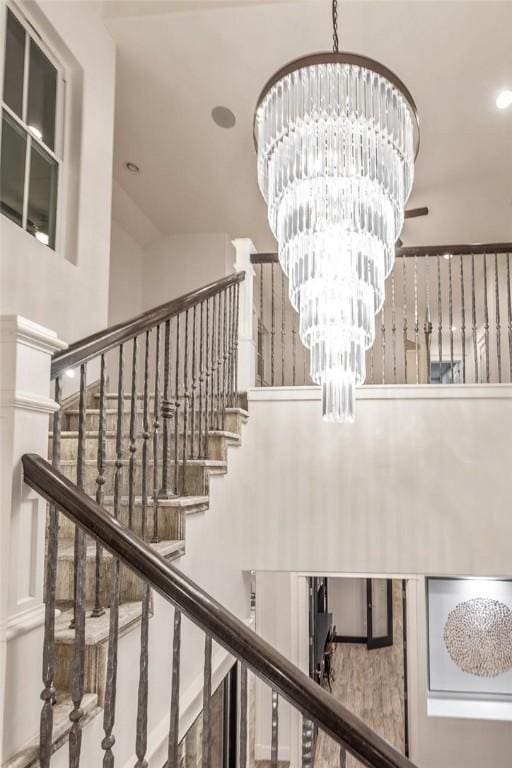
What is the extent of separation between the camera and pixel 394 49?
4.85 m

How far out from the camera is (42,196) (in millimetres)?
3729

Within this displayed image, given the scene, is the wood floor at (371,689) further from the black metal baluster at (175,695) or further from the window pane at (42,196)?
the window pane at (42,196)

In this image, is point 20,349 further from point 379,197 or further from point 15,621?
point 379,197

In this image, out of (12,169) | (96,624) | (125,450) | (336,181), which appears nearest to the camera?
(96,624)

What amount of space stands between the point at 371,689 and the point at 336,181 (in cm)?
834

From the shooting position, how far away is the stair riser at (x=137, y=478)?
9.73ft

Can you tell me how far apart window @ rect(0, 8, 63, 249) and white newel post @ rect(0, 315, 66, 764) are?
2124 millimetres

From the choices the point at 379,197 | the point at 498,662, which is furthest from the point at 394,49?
the point at 498,662

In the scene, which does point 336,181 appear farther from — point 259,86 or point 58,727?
point 259,86

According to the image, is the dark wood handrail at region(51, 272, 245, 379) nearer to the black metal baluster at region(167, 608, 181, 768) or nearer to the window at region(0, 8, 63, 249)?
the black metal baluster at region(167, 608, 181, 768)

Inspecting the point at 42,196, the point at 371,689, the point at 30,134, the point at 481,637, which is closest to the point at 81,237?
the point at 42,196

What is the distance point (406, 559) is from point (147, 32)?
14.6ft

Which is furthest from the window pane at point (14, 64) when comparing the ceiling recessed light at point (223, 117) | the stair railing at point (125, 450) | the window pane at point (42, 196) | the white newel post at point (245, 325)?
the ceiling recessed light at point (223, 117)

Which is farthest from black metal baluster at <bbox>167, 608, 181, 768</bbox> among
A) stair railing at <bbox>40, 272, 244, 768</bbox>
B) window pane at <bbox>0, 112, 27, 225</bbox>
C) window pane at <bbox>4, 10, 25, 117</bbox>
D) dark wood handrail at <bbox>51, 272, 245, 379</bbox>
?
window pane at <bbox>4, 10, 25, 117</bbox>
